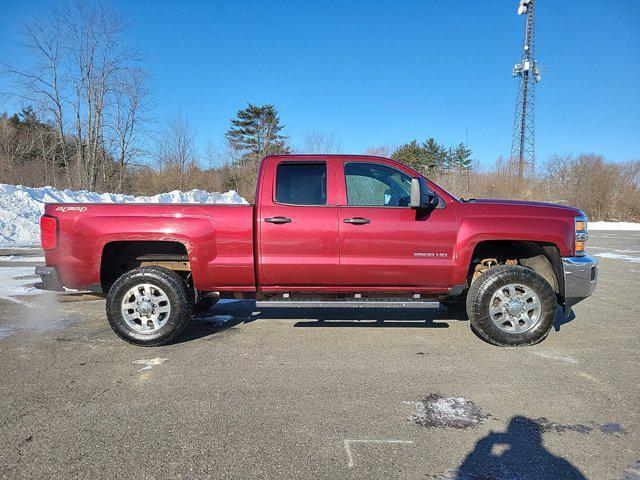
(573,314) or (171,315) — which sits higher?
(171,315)

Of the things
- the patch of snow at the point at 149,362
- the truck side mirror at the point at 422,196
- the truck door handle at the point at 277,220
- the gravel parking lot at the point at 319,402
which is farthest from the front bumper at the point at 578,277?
the patch of snow at the point at 149,362

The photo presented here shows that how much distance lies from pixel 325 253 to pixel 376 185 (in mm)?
1014

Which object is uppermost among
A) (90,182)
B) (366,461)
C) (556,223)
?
(90,182)

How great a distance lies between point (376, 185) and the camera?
4391 millimetres

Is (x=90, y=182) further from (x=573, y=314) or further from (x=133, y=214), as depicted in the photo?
(x=573, y=314)

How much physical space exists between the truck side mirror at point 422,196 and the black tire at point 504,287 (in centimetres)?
101

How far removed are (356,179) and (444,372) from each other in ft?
7.34

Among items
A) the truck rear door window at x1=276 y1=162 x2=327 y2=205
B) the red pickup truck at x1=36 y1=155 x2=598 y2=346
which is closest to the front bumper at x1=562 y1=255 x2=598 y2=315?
the red pickup truck at x1=36 y1=155 x2=598 y2=346

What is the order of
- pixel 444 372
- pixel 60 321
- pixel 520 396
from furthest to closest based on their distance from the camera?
pixel 60 321
pixel 444 372
pixel 520 396

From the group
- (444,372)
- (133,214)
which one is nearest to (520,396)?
(444,372)

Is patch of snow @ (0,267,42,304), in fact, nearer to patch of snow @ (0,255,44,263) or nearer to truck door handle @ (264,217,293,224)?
patch of snow @ (0,255,44,263)

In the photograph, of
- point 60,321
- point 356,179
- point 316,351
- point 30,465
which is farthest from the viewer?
point 60,321

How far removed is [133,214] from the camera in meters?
4.11

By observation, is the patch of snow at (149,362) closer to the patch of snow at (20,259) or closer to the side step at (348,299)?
the side step at (348,299)
